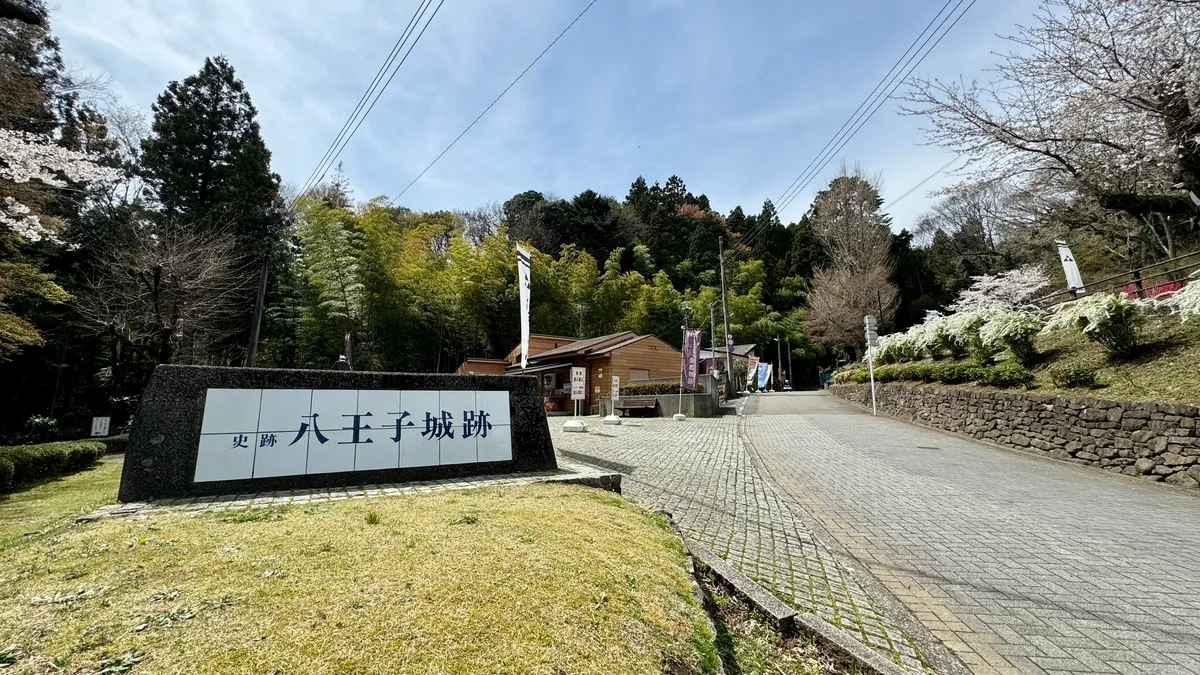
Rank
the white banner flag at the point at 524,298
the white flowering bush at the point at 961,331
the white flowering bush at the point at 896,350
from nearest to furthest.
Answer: the white banner flag at the point at 524,298 < the white flowering bush at the point at 961,331 < the white flowering bush at the point at 896,350

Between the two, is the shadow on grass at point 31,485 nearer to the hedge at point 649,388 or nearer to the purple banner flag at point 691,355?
the purple banner flag at point 691,355

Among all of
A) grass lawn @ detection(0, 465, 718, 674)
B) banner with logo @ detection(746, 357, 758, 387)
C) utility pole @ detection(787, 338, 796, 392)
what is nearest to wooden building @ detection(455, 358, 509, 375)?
banner with logo @ detection(746, 357, 758, 387)

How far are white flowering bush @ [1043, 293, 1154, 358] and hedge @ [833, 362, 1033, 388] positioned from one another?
1.17 m

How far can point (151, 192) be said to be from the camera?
62.1 feet

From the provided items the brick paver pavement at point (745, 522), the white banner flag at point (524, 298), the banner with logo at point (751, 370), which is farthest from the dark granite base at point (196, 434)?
the banner with logo at point (751, 370)

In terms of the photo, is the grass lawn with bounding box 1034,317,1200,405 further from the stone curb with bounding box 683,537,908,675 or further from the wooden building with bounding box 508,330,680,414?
the wooden building with bounding box 508,330,680,414

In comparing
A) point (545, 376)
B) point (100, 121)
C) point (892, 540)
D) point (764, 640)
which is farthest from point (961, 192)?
point (100, 121)

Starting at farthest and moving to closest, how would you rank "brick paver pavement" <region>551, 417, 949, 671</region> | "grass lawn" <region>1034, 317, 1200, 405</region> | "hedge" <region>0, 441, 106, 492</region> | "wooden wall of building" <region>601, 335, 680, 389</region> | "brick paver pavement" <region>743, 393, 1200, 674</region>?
"wooden wall of building" <region>601, 335, 680, 389</region>
"hedge" <region>0, 441, 106, 492</region>
"grass lawn" <region>1034, 317, 1200, 405</region>
"brick paver pavement" <region>551, 417, 949, 671</region>
"brick paver pavement" <region>743, 393, 1200, 674</region>

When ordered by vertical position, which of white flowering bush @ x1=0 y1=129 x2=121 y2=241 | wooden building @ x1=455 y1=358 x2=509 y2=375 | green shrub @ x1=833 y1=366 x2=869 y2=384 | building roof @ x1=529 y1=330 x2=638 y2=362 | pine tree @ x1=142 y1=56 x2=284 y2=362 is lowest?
green shrub @ x1=833 y1=366 x2=869 y2=384

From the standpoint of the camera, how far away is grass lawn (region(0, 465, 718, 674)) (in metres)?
1.40

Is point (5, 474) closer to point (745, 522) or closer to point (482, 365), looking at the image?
point (745, 522)

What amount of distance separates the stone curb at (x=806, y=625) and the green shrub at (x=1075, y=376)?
27.8ft

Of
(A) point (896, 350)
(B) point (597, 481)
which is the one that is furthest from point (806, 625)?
(A) point (896, 350)

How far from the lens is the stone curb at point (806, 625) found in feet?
7.13
